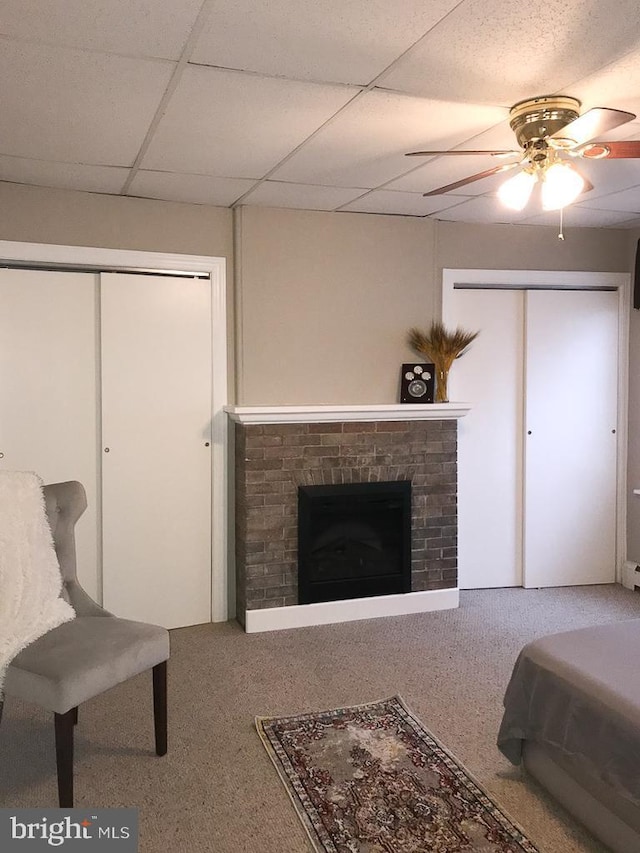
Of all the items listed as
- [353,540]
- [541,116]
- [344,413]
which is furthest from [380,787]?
[541,116]

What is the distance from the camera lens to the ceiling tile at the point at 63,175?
3.46m

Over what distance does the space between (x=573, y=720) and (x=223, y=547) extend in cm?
248

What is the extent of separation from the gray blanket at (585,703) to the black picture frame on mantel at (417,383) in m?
2.09

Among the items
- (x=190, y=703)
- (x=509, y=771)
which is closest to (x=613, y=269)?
(x=509, y=771)

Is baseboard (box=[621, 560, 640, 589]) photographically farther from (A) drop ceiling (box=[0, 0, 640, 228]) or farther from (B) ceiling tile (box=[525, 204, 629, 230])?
(A) drop ceiling (box=[0, 0, 640, 228])

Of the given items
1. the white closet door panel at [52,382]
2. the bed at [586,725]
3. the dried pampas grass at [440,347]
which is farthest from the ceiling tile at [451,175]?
the bed at [586,725]

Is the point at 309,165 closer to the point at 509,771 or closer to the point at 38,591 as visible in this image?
the point at 38,591

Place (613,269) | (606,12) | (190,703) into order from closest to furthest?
(606,12), (190,703), (613,269)

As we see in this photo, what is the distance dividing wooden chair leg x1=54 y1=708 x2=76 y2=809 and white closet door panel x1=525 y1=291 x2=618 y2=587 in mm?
A: 3444

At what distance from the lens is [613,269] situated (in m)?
4.98

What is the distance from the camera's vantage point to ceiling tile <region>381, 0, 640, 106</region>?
2.00 metres

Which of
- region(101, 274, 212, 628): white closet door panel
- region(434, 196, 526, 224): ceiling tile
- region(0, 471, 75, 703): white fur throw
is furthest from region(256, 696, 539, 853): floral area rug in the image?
region(434, 196, 526, 224): ceiling tile

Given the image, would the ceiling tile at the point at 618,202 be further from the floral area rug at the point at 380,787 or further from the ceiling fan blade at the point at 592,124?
the floral area rug at the point at 380,787

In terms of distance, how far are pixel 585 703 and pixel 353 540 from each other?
2231 mm
